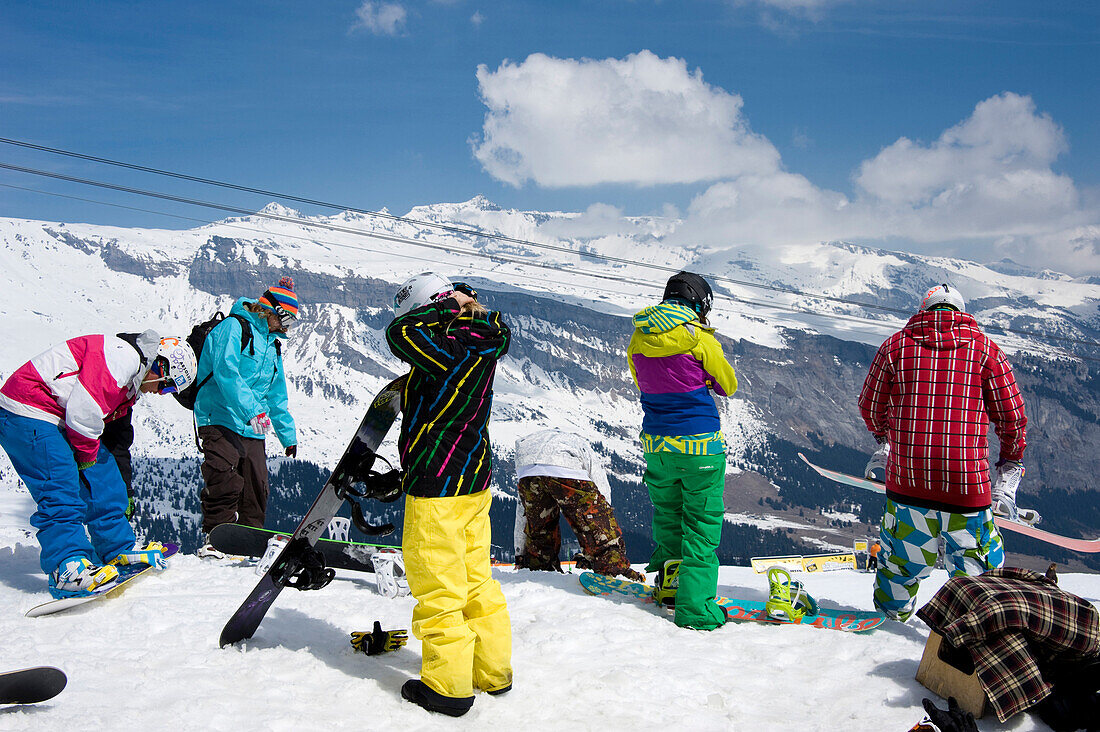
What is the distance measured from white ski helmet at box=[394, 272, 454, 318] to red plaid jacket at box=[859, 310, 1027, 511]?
143 inches

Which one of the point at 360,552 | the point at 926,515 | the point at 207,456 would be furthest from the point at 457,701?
the point at 207,456

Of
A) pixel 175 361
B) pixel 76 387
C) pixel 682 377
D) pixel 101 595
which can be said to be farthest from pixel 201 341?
pixel 682 377

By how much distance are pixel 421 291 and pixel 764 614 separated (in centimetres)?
356

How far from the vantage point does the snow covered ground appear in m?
3.31

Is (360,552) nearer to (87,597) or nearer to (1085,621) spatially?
(87,597)

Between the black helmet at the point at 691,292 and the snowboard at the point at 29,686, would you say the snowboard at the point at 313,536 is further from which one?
the black helmet at the point at 691,292

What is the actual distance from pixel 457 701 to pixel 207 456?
472 cm

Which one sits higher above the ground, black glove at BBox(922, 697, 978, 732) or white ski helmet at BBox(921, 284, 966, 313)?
white ski helmet at BBox(921, 284, 966, 313)

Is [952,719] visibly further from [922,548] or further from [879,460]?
[879,460]

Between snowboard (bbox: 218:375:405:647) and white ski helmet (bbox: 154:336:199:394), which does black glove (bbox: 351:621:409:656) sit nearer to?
snowboard (bbox: 218:375:405:647)

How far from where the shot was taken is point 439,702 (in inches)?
133

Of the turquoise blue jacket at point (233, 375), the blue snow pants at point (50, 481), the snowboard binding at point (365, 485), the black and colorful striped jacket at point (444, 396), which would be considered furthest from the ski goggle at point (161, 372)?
the black and colorful striped jacket at point (444, 396)

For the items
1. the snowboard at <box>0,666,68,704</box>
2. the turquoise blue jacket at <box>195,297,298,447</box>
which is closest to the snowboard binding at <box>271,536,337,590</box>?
the snowboard at <box>0,666,68,704</box>

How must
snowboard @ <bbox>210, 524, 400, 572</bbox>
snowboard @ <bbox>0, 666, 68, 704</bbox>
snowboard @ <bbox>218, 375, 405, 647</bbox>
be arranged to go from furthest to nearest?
snowboard @ <bbox>210, 524, 400, 572</bbox> < snowboard @ <bbox>218, 375, 405, 647</bbox> < snowboard @ <bbox>0, 666, 68, 704</bbox>
